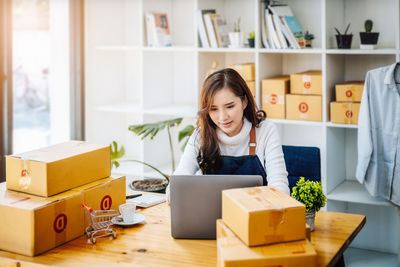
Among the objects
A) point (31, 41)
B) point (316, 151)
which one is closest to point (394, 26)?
point (316, 151)

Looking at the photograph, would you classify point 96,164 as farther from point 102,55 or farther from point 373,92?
point 102,55

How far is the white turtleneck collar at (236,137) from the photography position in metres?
2.52

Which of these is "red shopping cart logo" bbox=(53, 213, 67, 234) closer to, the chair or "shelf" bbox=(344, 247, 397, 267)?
the chair

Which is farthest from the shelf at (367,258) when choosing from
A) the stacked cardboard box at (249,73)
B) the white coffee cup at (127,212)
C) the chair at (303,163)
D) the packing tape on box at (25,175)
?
the packing tape on box at (25,175)

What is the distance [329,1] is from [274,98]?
27.8 inches

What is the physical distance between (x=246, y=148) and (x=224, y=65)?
65.8 inches

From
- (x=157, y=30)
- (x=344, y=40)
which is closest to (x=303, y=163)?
(x=344, y=40)

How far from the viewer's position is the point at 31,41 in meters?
4.05

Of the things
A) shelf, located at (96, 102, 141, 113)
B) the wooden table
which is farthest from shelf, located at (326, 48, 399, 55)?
shelf, located at (96, 102, 141, 113)

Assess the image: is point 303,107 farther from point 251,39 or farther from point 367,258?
point 367,258

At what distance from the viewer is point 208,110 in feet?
8.00

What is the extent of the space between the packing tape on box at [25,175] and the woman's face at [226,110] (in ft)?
2.71

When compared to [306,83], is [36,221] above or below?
below

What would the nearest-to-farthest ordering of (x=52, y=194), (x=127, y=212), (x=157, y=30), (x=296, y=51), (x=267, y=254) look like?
(x=267, y=254) → (x=52, y=194) → (x=127, y=212) → (x=296, y=51) → (x=157, y=30)
